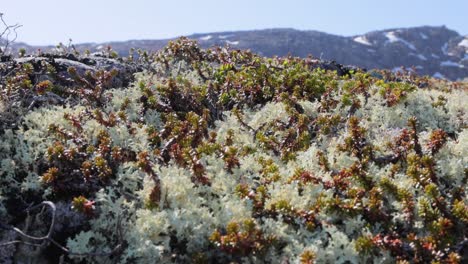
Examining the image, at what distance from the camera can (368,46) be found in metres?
127

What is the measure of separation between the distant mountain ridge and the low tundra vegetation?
336 feet

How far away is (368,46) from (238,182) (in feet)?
419

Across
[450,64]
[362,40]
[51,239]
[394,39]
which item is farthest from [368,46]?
[51,239]

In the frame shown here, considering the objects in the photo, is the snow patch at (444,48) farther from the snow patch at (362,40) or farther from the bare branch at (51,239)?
the bare branch at (51,239)

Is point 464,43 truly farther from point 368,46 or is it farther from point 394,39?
point 368,46

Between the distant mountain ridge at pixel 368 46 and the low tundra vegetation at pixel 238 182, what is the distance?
4033 inches

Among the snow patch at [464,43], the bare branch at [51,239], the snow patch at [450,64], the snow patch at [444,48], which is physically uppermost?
the bare branch at [51,239]

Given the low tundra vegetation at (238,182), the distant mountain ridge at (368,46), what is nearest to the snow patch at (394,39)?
the distant mountain ridge at (368,46)

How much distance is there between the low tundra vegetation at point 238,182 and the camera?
5445 mm

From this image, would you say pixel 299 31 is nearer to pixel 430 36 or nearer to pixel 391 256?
pixel 430 36

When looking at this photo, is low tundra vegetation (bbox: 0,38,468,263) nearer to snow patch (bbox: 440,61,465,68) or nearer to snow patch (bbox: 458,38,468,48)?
snow patch (bbox: 440,61,465,68)

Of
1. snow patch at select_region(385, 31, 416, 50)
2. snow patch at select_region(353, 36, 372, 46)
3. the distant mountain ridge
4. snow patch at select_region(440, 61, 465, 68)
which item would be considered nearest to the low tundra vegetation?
the distant mountain ridge

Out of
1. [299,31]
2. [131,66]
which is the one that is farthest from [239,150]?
[299,31]

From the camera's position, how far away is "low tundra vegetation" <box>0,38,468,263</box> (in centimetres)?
545
